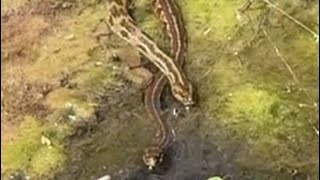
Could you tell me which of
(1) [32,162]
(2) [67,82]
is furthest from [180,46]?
(1) [32,162]

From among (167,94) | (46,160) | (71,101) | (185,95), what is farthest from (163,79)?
(46,160)

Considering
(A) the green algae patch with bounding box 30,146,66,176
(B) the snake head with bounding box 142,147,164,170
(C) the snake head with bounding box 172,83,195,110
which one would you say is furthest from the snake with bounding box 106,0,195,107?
(A) the green algae patch with bounding box 30,146,66,176

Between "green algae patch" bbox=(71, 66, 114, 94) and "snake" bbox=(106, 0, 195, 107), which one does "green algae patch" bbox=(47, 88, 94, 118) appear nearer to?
"green algae patch" bbox=(71, 66, 114, 94)

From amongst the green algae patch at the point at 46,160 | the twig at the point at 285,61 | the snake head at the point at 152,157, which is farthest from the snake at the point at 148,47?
the green algae patch at the point at 46,160

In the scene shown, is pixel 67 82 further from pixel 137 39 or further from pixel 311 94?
pixel 311 94

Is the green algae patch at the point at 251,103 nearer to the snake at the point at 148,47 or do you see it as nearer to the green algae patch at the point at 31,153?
the snake at the point at 148,47

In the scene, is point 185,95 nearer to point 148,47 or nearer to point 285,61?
point 148,47
